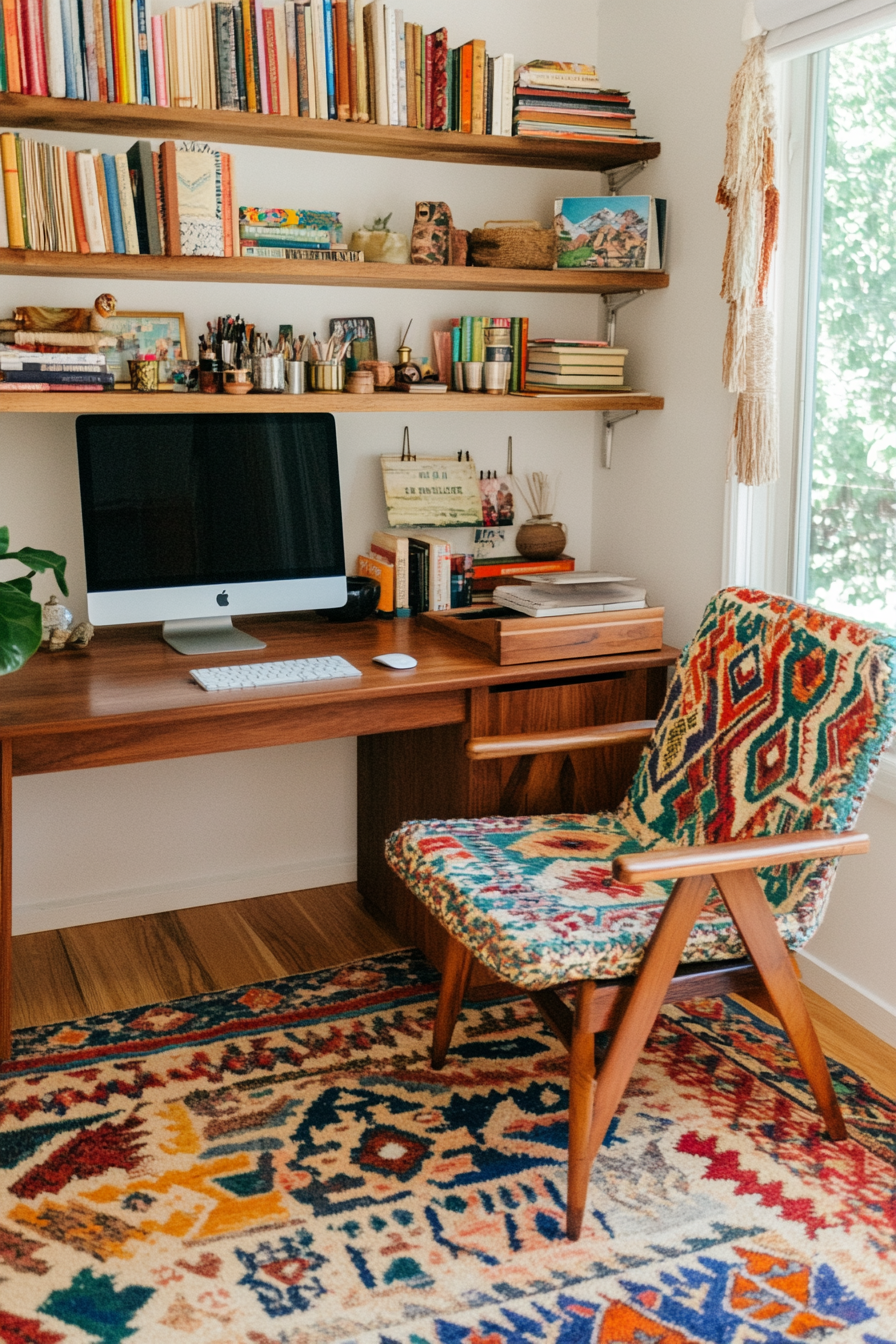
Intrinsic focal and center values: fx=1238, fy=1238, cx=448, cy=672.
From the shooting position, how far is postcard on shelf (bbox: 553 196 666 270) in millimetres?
2830

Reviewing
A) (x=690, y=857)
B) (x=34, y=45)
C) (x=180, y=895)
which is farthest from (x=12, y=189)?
(x=690, y=857)

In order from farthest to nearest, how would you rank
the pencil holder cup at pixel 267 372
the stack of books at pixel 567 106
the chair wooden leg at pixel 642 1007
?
1. the stack of books at pixel 567 106
2. the pencil holder cup at pixel 267 372
3. the chair wooden leg at pixel 642 1007

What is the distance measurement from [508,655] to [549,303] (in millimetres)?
1073

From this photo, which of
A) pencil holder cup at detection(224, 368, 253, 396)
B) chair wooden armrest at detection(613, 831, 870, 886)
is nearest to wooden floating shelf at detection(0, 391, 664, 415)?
pencil holder cup at detection(224, 368, 253, 396)

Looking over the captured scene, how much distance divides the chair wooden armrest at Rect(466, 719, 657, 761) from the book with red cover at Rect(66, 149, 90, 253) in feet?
4.04

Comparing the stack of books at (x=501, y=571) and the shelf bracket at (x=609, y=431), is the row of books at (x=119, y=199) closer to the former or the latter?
the stack of books at (x=501, y=571)

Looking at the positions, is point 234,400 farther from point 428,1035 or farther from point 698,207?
point 428,1035

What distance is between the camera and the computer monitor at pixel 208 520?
2.52m

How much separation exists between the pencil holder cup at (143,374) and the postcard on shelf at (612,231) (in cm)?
100

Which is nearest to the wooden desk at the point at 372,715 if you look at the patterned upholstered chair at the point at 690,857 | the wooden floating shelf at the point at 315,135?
the patterned upholstered chair at the point at 690,857

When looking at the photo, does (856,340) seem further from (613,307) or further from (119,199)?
(119,199)

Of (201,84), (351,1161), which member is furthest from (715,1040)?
(201,84)

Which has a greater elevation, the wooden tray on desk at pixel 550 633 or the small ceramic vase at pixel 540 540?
the small ceramic vase at pixel 540 540

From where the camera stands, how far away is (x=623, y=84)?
300cm
